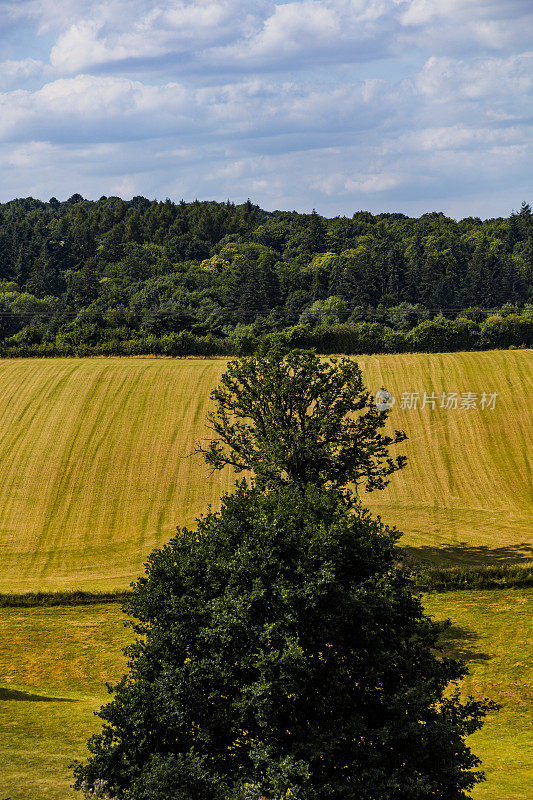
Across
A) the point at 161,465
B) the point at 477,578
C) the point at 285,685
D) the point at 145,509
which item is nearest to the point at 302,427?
the point at 477,578

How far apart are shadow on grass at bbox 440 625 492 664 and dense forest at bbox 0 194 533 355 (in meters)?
59.8

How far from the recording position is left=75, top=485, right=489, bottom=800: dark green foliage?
17.9 m

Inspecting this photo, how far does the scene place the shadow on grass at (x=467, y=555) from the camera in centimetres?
4559

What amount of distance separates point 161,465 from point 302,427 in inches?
847

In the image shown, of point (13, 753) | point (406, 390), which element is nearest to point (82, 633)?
point (13, 753)

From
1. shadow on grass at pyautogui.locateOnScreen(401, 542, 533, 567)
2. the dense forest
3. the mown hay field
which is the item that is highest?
the dense forest

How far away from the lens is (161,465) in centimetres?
6288

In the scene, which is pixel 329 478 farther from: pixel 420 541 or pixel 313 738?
pixel 313 738

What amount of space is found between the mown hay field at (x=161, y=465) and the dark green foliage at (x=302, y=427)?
319 inches

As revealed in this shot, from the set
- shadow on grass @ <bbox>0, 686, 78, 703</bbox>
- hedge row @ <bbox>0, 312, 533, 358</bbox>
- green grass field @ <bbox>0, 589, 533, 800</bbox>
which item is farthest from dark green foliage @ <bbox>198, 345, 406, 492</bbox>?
hedge row @ <bbox>0, 312, 533, 358</bbox>

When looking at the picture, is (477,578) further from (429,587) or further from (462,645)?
(462,645)

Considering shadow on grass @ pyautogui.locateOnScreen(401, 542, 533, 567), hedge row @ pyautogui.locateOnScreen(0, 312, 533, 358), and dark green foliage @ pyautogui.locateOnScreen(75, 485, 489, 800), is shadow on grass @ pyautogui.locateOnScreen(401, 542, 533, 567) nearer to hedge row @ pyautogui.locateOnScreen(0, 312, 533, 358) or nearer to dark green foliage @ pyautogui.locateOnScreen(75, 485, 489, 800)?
dark green foliage @ pyautogui.locateOnScreen(75, 485, 489, 800)

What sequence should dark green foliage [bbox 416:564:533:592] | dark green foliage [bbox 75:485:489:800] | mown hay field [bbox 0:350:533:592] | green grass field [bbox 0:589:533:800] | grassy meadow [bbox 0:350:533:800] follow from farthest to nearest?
1. mown hay field [bbox 0:350:533:592]
2. dark green foliage [bbox 416:564:533:592]
3. grassy meadow [bbox 0:350:533:800]
4. green grass field [bbox 0:589:533:800]
5. dark green foliage [bbox 75:485:489:800]

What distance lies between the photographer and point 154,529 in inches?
2110
